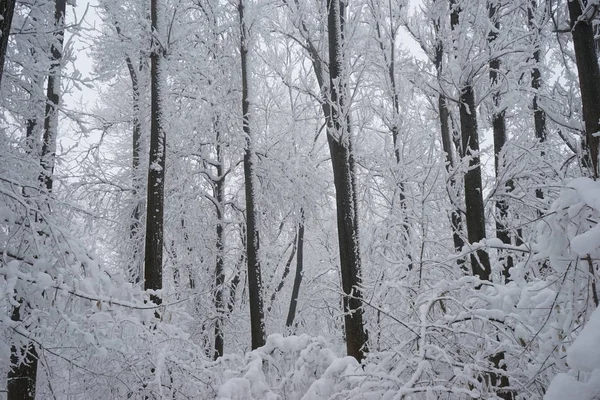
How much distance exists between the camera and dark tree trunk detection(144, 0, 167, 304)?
278 inches

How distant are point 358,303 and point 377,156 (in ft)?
16.6

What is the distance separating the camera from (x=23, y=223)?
396 cm

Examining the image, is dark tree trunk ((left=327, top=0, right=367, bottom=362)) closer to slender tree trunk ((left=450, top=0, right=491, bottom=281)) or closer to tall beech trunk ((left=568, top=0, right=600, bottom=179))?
slender tree trunk ((left=450, top=0, right=491, bottom=281))

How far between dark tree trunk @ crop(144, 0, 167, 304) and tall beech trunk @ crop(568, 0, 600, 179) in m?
6.30

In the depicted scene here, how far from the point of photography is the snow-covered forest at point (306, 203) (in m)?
2.73

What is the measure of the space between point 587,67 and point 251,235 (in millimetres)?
6951

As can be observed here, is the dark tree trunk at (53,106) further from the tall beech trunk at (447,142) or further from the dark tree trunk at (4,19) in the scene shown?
the tall beech trunk at (447,142)

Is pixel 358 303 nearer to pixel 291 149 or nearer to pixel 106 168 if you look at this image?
pixel 291 149

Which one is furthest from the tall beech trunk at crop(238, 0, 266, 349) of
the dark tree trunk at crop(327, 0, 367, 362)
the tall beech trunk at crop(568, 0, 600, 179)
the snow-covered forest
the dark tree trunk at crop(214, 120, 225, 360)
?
the tall beech trunk at crop(568, 0, 600, 179)

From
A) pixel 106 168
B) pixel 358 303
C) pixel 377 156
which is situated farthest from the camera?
pixel 106 168

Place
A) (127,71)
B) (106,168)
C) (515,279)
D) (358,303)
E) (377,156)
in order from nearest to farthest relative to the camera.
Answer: (515,279) < (358,303) < (377,156) < (106,168) < (127,71)

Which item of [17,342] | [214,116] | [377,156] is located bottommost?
[17,342]

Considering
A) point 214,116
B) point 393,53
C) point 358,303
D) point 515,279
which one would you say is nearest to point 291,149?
point 214,116

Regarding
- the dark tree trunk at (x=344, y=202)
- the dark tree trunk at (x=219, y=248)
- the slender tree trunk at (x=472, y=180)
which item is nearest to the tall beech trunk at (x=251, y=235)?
the dark tree trunk at (x=219, y=248)
